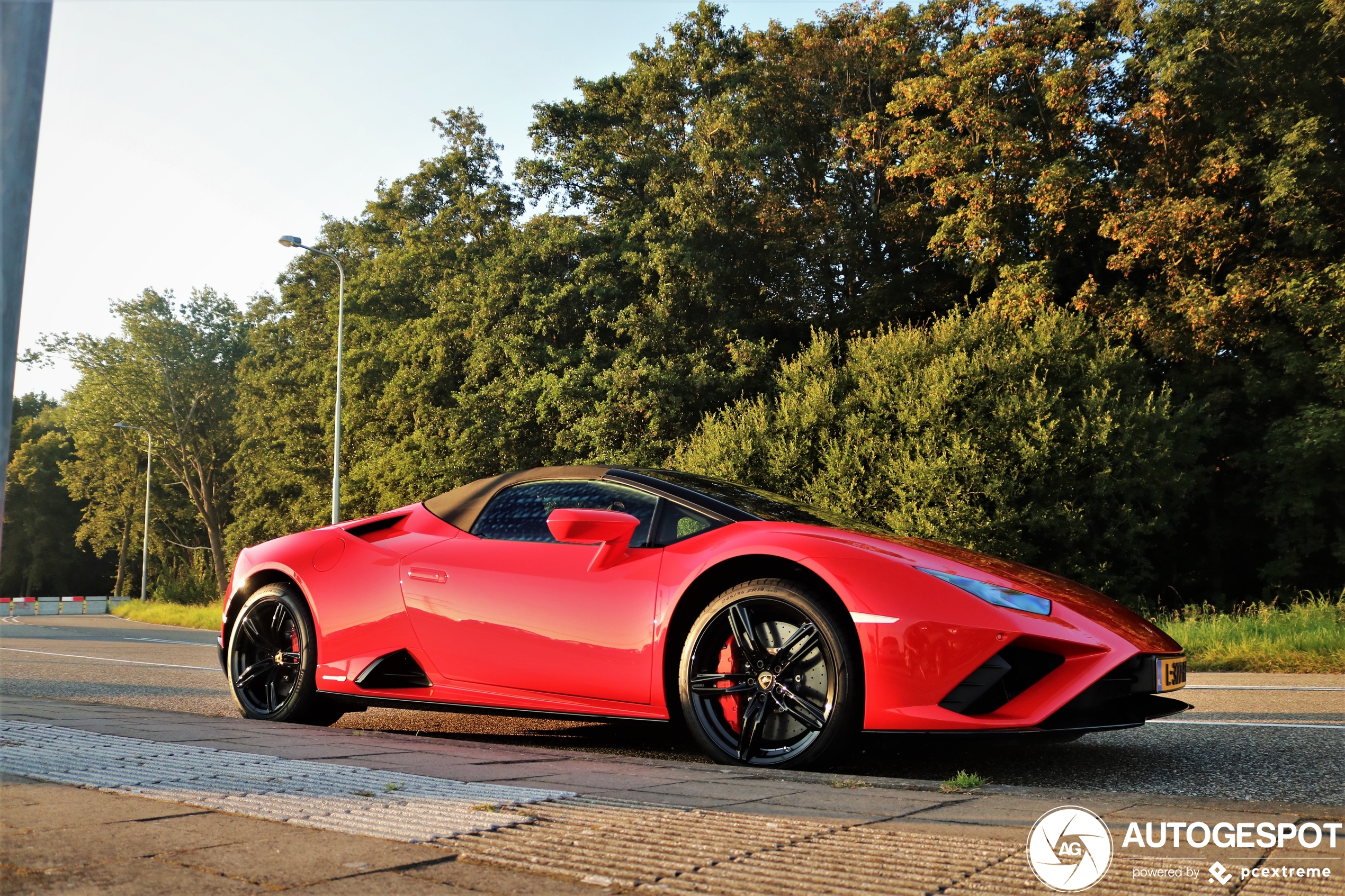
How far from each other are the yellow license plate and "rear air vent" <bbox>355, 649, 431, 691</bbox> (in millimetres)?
3066

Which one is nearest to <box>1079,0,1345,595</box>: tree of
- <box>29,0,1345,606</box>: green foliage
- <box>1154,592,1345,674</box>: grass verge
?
<box>29,0,1345,606</box>: green foliage

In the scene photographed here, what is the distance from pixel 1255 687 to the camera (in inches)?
285

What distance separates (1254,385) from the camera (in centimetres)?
2177

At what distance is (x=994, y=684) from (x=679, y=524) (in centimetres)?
146

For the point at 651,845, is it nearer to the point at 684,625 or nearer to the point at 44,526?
the point at 684,625

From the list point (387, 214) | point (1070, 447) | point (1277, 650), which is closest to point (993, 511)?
point (1070, 447)

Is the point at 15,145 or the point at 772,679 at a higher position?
the point at 15,145

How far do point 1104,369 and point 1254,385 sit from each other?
4.33 meters

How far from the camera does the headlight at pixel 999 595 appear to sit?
144 inches

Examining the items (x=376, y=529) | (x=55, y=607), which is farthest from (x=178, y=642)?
(x=55, y=607)

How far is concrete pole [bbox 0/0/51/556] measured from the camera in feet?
6.47

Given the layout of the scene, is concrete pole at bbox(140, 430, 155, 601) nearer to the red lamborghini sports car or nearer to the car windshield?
the red lamborghini sports car

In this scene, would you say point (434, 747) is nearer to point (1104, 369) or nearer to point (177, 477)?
point (1104, 369)

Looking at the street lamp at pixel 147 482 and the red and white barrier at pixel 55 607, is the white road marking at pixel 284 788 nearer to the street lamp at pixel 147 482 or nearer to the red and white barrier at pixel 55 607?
the red and white barrier at pixel 55 607
